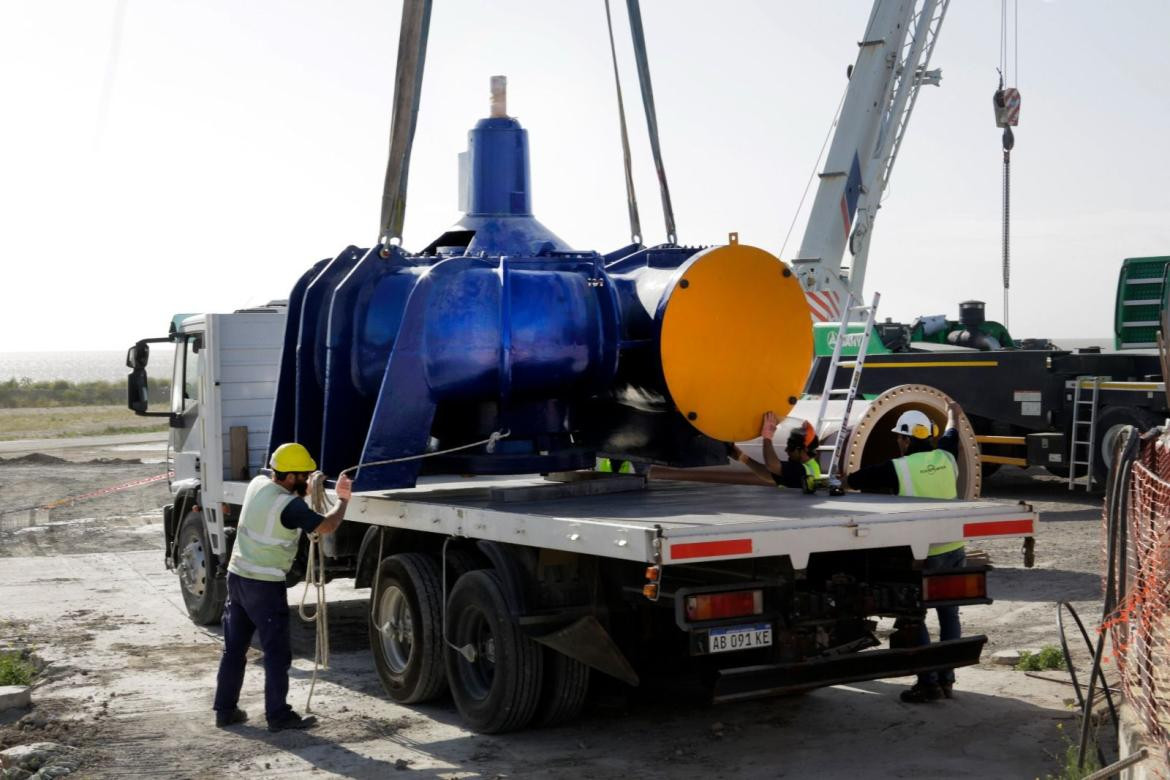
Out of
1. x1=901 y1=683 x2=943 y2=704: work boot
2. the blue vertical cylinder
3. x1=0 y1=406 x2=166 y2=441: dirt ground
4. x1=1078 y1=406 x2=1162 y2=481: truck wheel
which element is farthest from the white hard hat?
x1=0 y1=406 x2=166 y2=441: dirt ground

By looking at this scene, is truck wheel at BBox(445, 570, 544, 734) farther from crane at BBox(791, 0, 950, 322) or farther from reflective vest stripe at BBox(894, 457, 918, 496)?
crane at BBox(791, 0, 950, 322)

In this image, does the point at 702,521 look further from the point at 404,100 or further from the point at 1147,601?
the point at 404,100

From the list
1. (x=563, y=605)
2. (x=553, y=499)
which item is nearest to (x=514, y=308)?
(x=553, y=499)

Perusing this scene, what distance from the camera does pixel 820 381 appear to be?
680 inches

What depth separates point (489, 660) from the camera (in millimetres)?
8078

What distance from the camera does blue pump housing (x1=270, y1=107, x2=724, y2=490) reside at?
8562mm

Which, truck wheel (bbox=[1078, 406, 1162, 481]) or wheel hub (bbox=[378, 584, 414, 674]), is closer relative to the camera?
wheel hub (bbox=[378, 584, 414, 674])

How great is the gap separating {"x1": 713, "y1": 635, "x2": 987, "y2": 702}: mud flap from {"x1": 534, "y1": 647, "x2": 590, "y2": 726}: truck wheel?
3.73 feet

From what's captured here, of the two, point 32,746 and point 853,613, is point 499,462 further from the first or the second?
point 32,746

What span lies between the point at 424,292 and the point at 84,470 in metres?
22.6

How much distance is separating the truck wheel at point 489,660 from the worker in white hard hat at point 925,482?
2.20 metres

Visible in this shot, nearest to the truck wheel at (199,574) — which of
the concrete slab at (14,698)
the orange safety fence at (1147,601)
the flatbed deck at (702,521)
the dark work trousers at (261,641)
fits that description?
the concrete slab at (14,698)

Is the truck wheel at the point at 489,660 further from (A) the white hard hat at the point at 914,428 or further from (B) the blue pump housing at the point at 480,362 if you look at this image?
(A) the white hard hat at the point at 914,428

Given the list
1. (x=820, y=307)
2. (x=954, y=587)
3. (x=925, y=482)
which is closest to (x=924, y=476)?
(x=925, y=482)
